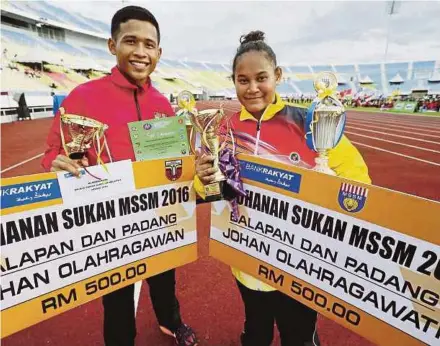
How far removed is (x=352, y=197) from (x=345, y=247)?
21cm

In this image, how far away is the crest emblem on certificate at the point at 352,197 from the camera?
108cm

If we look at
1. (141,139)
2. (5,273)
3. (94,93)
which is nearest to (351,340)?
(141,139)

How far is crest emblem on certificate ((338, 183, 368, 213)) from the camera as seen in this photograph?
1.08 m

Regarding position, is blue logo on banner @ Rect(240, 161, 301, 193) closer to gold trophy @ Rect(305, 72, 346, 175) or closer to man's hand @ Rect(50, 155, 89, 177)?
gold trophy @ Rect(305, 72, 346, 175)

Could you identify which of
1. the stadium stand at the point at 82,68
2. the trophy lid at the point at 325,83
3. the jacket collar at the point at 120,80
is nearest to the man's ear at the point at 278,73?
the trophy lid at the point at 325,83

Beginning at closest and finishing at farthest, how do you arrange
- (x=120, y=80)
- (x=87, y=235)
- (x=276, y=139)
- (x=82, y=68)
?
(x=87, y=235) < (x=276, y=139) < (x=120, y=80) < (x=82, y=68)

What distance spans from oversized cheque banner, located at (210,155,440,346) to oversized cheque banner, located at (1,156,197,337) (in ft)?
0.96

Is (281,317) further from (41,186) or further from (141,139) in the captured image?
(41,186)

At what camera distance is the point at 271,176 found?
1.31 meters

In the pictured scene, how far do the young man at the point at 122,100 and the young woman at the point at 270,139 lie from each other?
18.1 inches

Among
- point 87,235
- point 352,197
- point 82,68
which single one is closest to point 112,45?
point 87,235

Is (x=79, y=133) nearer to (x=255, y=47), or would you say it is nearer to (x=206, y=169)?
(x=206, y=169)

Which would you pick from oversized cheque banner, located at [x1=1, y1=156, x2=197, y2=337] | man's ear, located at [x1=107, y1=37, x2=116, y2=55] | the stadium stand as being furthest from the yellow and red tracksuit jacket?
the stadium stand

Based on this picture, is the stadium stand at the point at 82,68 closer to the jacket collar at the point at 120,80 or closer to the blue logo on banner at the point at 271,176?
the jacket collar at the point at 120,80
